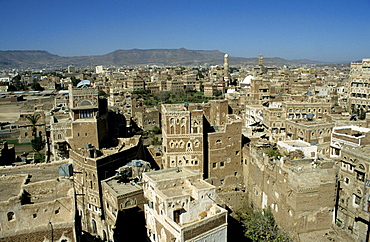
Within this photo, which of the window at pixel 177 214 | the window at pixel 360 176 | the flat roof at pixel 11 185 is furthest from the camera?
the window at pixel 360 176

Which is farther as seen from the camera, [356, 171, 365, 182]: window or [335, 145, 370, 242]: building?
[356, 171, 365, 182]: window

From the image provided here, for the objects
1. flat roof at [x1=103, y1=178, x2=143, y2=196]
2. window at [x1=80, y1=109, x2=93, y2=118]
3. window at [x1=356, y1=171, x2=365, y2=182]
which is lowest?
window at [x1=356, y1=171, x2=365, y2=182]

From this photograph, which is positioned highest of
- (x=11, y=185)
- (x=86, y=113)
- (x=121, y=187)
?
(x=86, y=113)

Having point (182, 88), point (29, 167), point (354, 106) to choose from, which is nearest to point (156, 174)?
point (29, 167)

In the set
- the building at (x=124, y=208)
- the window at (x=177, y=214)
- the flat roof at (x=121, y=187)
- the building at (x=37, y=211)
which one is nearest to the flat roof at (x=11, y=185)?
the building at (x=37, y=211)

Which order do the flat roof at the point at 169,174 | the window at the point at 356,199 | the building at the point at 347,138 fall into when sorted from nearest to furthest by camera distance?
1. the flat roof at the point at 169,174
2. the window at the point at 356,199
3. the building at the point at 347,138

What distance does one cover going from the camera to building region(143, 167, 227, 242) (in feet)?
55.4

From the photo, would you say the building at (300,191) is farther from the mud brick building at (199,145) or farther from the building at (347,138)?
the building at (347,138)

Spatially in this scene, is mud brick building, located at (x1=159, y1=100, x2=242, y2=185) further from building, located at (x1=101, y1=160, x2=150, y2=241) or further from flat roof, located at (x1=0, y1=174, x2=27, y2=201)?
flat roof, located at (x1=0, y1=174, x2=27, y2=201)

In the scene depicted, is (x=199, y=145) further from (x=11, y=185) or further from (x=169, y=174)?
(x=11, y=185)

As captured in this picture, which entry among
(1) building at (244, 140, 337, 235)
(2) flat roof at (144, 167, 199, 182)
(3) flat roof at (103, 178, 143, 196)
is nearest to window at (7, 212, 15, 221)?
(3) flat roof at (103, 178, 143, 196)

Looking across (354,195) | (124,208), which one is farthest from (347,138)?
(124,208)

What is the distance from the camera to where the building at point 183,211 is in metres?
16.9

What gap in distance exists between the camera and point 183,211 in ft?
60.0
